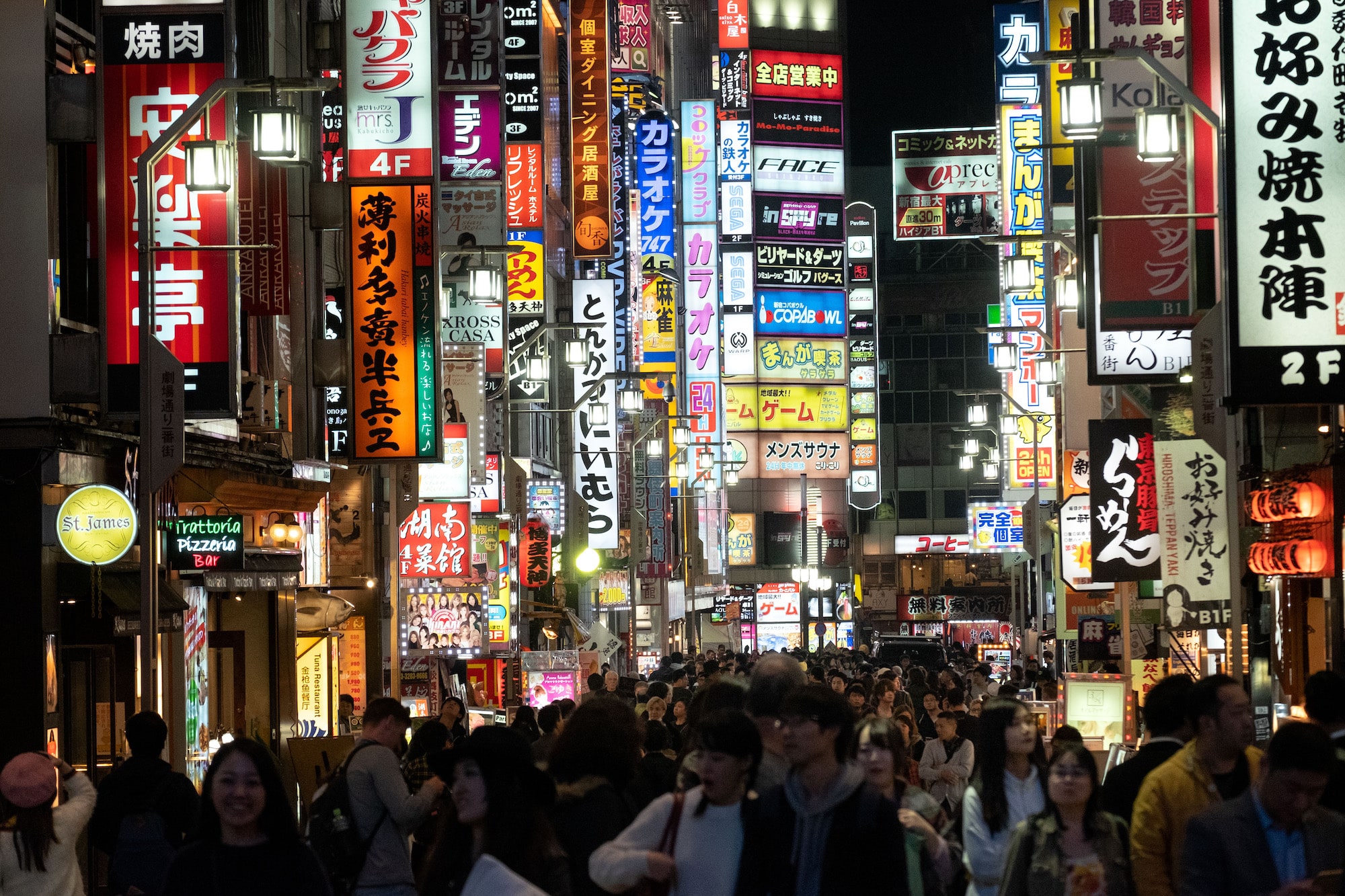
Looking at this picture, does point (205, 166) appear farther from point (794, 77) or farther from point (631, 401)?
point (794, 77)

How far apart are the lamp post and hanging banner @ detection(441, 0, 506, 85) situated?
10.1m

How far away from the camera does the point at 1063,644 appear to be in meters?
36.8

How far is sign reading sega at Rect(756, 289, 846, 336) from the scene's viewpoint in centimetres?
7038

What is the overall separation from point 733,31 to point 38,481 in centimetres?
5836

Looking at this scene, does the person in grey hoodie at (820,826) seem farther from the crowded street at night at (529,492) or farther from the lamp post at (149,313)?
the lamp post at (149,313)

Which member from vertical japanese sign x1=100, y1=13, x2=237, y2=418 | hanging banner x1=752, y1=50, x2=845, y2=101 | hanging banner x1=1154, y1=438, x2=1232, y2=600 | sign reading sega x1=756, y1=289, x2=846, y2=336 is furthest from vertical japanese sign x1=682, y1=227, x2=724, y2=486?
vertical japanese sign x1=100, y1=13, x2=237, y2=418

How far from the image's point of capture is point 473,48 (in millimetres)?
25000

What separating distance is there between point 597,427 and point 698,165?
24594 mm

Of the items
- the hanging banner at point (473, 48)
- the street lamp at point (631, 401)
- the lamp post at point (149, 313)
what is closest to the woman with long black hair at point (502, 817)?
the lamp post at point (149, 313)

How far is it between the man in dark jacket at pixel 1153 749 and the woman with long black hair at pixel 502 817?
10.6 feet

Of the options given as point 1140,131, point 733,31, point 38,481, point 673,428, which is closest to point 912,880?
point 1140,131

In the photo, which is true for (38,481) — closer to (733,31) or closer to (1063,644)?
(1063,644)

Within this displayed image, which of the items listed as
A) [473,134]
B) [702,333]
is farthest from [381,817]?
[702,333]

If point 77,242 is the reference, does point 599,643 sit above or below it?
below
